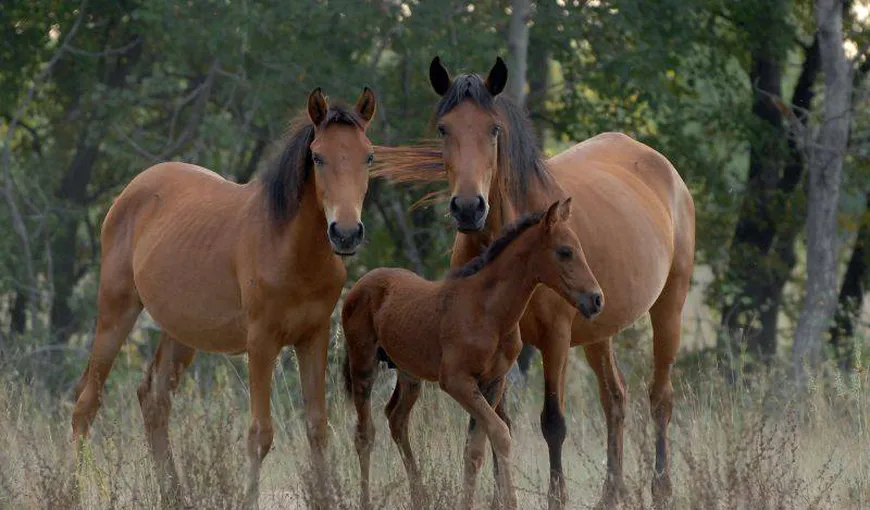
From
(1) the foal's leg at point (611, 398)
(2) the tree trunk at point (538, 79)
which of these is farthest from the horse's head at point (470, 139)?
(2) the tree trunk at point (538, 79)

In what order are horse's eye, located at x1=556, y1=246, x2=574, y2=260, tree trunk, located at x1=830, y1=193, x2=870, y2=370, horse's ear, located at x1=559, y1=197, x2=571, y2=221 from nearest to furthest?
horse's eye, located at x1=556, y1=246, x2=574, y2=260
horse's ear, located at x1=559, y1=197, x2=571, y2=221
tree trunk, located at x1=830, y1=193, x2=870, y2=370

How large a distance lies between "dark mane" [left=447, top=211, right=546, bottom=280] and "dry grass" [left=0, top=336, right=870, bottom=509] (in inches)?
34.4

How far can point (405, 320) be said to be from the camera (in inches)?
257

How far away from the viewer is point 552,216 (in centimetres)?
603

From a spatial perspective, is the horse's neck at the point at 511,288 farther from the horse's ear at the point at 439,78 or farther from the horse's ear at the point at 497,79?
the horse's ear at the point at 439,78

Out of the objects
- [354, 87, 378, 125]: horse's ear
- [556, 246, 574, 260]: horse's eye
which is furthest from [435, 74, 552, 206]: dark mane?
[556, 246, 574, 260]: horse's eye

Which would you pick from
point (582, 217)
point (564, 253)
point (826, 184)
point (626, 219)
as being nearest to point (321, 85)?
point (826, 184)

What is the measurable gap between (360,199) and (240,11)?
6.20 metres

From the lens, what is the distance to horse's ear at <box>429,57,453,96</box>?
22.3 feet

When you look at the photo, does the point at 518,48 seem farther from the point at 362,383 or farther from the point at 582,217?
the point at 362,383

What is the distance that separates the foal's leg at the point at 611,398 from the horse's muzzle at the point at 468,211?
1.72 m

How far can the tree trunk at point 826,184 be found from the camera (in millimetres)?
11648

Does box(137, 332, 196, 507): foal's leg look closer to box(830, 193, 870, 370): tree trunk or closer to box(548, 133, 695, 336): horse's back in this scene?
box(548, 133, 695, 336): horse's back

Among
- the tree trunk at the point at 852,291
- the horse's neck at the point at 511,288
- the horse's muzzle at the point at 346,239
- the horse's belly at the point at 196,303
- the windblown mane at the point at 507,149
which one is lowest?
the tree trunk at the point at 852,291
